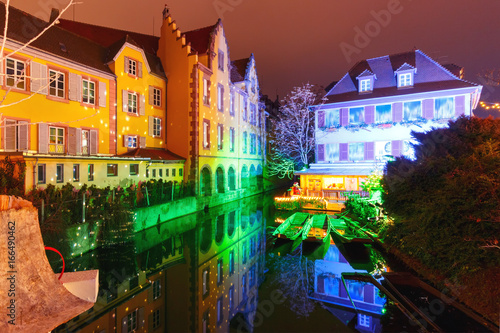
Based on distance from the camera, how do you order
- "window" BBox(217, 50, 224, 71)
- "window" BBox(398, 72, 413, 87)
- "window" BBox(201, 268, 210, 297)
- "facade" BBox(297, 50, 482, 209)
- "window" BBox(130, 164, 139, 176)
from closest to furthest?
"window" BBox(201, 268, 210, 297) < "window" BBox(130, 164, 139, 176) < "facade" BBox(297, 50, 482, 209) < "window" BBox(398, 72, 413, 87) < "window" BBox(217, 50, 224, 71)

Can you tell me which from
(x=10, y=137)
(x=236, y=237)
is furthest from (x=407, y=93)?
Result: (x=10, y=137)

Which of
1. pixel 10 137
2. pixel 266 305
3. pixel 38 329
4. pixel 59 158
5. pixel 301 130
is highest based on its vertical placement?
pixel 301 130

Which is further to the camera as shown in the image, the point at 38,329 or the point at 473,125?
the point at 473,125

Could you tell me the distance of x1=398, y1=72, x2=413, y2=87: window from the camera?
23.1 metres

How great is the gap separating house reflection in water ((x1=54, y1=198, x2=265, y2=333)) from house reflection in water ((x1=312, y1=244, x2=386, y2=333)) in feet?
6.20

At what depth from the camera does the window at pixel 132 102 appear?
66.2 ft

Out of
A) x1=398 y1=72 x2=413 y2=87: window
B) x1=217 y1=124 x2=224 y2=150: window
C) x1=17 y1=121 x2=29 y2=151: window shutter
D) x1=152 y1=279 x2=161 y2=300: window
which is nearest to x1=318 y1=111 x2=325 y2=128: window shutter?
x1=398 y1=72 x2=413 y2=87: window

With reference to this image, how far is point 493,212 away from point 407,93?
1883 cm

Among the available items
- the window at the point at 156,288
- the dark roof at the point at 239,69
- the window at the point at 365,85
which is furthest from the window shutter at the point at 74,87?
the window at the point at 365,85

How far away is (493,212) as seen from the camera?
20.5 ft

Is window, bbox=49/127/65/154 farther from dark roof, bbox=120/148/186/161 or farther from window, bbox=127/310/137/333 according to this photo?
window, bbox=127/310/137/333

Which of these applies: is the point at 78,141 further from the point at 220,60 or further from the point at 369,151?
the point at 369,151

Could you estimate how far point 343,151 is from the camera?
983 inches

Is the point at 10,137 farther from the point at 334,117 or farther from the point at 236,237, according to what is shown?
the point at 334,117
